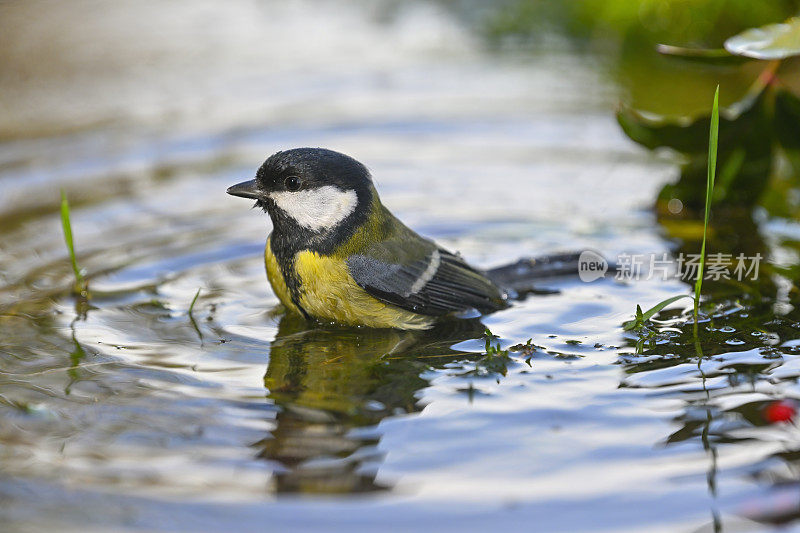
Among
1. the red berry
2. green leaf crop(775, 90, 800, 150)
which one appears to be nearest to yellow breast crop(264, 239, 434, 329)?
the red berry

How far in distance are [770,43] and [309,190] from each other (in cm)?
228

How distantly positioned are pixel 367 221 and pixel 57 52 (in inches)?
229

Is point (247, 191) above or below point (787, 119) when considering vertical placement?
below

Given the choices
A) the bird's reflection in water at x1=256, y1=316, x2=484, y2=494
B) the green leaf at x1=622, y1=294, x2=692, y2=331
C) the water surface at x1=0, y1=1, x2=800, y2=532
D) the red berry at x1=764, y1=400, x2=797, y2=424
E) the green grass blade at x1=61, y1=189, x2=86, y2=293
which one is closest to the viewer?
the water surface at x1=0, y1=1, x2=800, y2=532

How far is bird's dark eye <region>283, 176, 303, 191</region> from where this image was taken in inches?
Result: 151

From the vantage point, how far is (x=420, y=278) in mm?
4020

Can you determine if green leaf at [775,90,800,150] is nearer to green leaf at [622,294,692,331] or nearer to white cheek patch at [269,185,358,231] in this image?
green leaf at [622,294,692,331]

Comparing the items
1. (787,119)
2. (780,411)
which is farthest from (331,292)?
(787,119)

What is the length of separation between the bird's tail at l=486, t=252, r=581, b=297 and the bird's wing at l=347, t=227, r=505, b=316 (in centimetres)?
23

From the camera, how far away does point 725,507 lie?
2.50m

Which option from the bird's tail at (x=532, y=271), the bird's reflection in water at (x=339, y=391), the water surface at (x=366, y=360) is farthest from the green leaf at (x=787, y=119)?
the bird's reflection in water at (x=339, y=391)

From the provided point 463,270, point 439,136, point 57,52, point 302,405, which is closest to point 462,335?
point 463,270

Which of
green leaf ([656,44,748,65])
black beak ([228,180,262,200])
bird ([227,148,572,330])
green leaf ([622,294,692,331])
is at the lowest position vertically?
green leaf ([622,294,692,331])

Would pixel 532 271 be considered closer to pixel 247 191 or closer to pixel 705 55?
pixel 705 55
